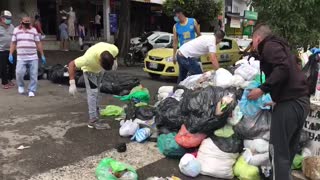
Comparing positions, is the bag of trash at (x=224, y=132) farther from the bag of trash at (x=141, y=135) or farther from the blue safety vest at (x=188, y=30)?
the blue safety vest at (x=188, y=30)

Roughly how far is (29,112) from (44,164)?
252 centimetres

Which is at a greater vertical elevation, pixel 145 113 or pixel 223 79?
pixel 223 79

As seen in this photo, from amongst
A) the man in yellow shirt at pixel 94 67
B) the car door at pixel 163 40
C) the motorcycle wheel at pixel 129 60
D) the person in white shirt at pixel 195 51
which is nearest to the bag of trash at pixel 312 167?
the person in white shirt at pixel 195 51

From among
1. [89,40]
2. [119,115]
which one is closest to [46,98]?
[119,115]

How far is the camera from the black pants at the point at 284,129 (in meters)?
3.67

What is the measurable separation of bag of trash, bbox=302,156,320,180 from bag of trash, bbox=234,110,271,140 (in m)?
0.52

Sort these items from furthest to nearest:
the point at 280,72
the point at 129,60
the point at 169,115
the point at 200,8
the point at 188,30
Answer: the point at 200,8 < the point at 129,60 < the point at 188,30 < the point at 169,115 < the point at 280,72

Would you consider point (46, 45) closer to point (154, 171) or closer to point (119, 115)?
point (119, 115)

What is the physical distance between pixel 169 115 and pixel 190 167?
41.6 inches

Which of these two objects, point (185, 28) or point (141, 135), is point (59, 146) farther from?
point (185, 28)

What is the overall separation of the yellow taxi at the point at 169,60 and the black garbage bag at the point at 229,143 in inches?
243

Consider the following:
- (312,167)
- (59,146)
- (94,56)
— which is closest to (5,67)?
(94,56)

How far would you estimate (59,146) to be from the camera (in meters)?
5.28

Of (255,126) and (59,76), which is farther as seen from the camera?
(59,76)
